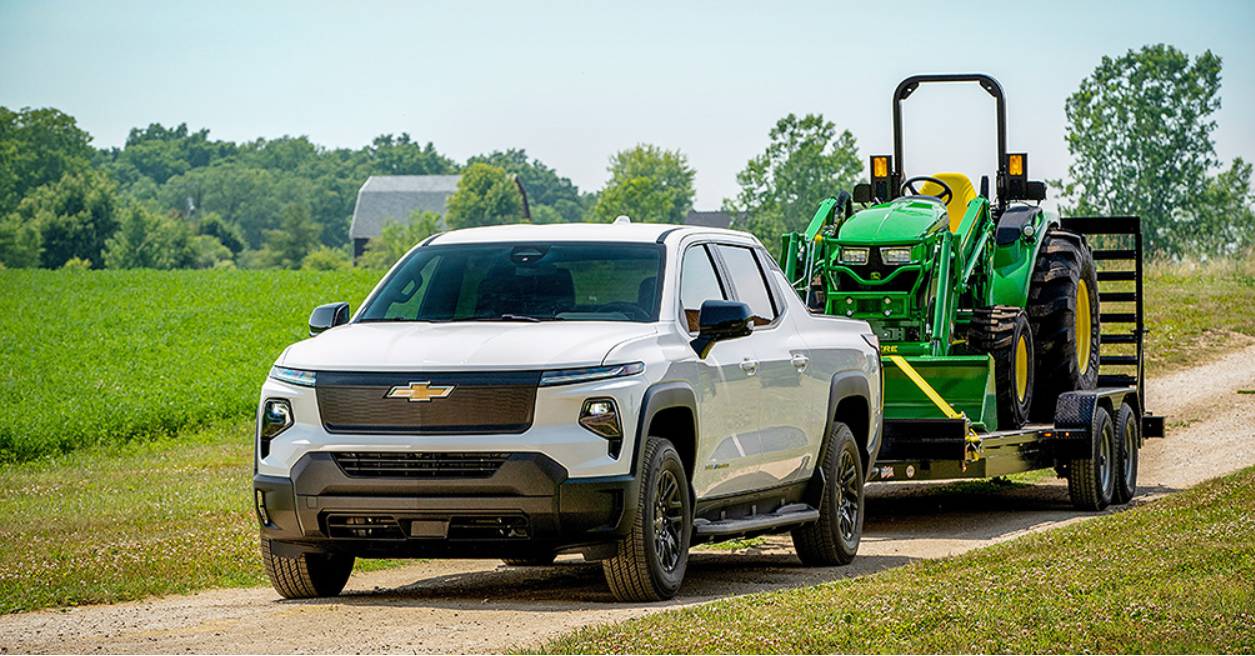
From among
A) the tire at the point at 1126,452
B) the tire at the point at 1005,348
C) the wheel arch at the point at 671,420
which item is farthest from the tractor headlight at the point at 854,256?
the wheel arch at the point at 671,420

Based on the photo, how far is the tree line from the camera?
7912cm

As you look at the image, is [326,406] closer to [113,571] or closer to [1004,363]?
[113,571]

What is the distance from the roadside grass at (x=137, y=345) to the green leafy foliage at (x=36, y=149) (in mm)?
61587

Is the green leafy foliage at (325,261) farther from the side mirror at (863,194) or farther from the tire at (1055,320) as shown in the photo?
the tire at (1055,320)

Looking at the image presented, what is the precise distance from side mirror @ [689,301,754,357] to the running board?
1000 millimetres

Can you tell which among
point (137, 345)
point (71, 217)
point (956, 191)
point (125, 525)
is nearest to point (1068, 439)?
point (956, 191)

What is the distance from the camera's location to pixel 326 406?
785 centimetres

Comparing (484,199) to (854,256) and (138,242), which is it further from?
(854,256)

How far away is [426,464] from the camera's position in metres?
7.68

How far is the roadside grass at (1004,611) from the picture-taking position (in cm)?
643

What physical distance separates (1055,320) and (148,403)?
16082 mm

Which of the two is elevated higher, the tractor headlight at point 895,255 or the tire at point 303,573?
the tractor headlight at point 895,255

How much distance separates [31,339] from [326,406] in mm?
28583

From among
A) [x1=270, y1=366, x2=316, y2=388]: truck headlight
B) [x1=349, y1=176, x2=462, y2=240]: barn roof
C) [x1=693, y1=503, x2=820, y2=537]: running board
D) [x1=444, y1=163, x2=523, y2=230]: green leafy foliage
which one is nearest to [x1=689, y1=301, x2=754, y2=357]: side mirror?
[x1=693, y1=503, x2=820, y2=537]: running board
